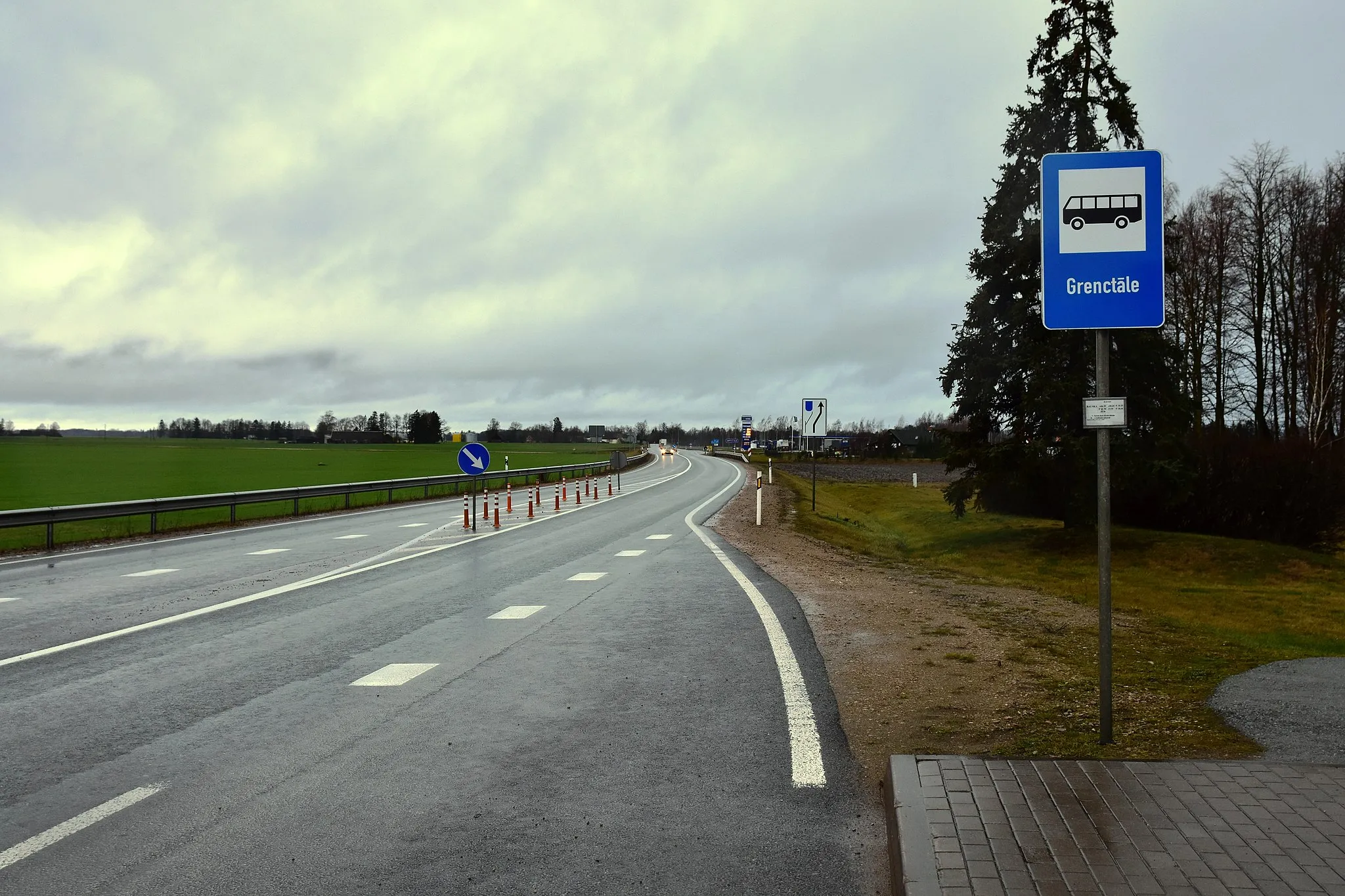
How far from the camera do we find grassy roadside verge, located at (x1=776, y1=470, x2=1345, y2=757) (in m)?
6.11

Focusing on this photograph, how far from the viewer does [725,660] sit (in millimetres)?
8492

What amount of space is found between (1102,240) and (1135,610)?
9009 millimetres

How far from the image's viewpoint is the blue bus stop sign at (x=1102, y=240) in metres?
5.48

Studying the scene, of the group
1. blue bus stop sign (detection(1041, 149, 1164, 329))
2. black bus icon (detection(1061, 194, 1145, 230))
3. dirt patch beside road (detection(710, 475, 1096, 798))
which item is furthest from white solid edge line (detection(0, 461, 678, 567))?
black bus icon (detection(1061, 194, 1145, 230))

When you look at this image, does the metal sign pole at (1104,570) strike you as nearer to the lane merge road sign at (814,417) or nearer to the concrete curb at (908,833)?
the concrete curb at (908,833)

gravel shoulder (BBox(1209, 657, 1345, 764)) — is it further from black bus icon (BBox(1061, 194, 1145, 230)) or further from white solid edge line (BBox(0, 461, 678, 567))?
white solid edge line (BBox(0, 461, 678, 567))

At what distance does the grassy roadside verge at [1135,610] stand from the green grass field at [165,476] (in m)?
17.8

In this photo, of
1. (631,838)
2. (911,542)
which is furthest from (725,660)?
(911,542)

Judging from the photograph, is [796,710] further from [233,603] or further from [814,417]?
[814,417]

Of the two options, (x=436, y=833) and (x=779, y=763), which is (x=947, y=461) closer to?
(x=779, y=763)

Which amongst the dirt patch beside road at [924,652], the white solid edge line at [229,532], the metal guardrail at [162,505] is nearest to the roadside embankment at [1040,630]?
the dirt patch beside road at [924,652]

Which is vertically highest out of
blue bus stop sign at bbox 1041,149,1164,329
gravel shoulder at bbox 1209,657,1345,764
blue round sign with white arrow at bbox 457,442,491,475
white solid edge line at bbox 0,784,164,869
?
blue bus stop sign at bbox 1041,149,1164,329

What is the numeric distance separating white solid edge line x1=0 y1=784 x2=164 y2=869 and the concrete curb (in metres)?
3.66

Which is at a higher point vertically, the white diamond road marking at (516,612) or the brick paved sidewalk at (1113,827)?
the brick paved sidewalk at (1113,827)
